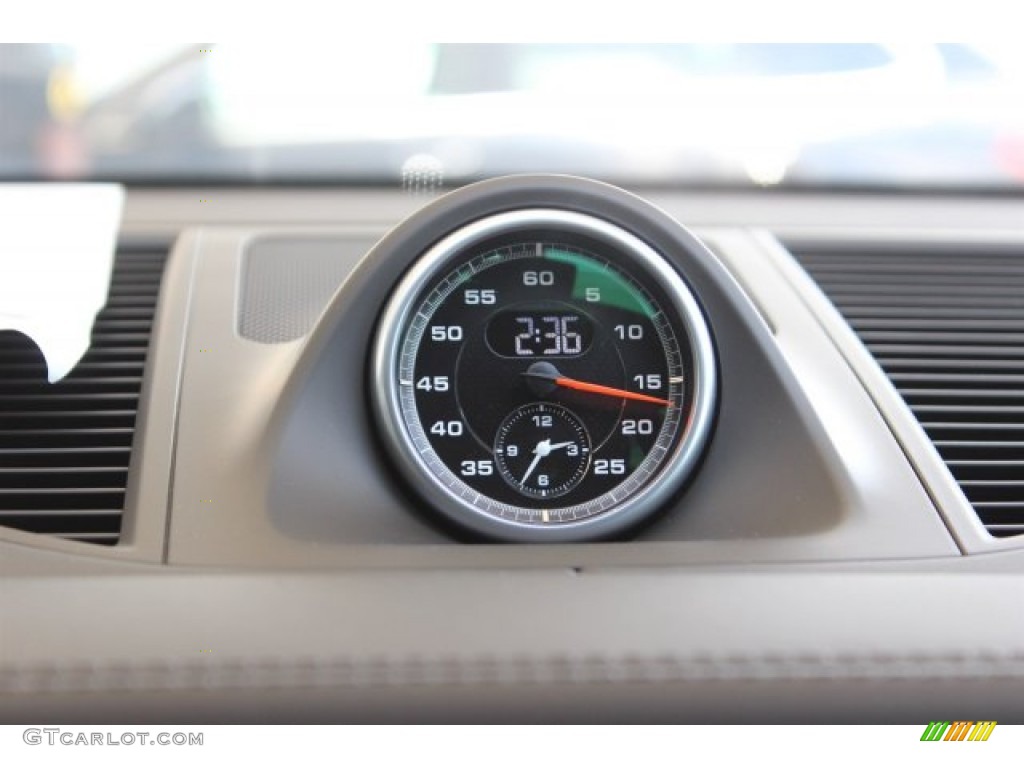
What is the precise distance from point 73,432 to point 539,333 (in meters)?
0.79

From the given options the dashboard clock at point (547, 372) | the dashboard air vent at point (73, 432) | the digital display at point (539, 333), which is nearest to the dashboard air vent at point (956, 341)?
the dashboard clock at point (547, 372)

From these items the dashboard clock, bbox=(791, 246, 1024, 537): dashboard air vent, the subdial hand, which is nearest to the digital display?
the dashboard clock

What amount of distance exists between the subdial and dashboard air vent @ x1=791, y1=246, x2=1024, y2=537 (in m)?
0.61

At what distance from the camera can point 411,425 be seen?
2180 mm

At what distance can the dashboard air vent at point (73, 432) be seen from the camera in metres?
2.12

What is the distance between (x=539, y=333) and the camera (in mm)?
2252

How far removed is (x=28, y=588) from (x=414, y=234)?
786mm

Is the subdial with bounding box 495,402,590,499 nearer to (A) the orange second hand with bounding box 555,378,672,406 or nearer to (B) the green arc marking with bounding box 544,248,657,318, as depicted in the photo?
(A) the orange second hand with bounding box 555,378,672,406

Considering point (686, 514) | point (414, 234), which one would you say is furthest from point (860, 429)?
point (414, 234)

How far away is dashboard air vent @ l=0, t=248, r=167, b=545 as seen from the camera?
6.97 feet

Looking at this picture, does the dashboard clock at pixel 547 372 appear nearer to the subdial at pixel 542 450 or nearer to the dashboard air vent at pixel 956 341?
the subdial at pixel 542 450

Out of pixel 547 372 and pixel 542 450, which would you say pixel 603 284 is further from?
pixel 542 450

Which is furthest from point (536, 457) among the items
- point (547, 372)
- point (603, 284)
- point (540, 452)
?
point (603, 284)
